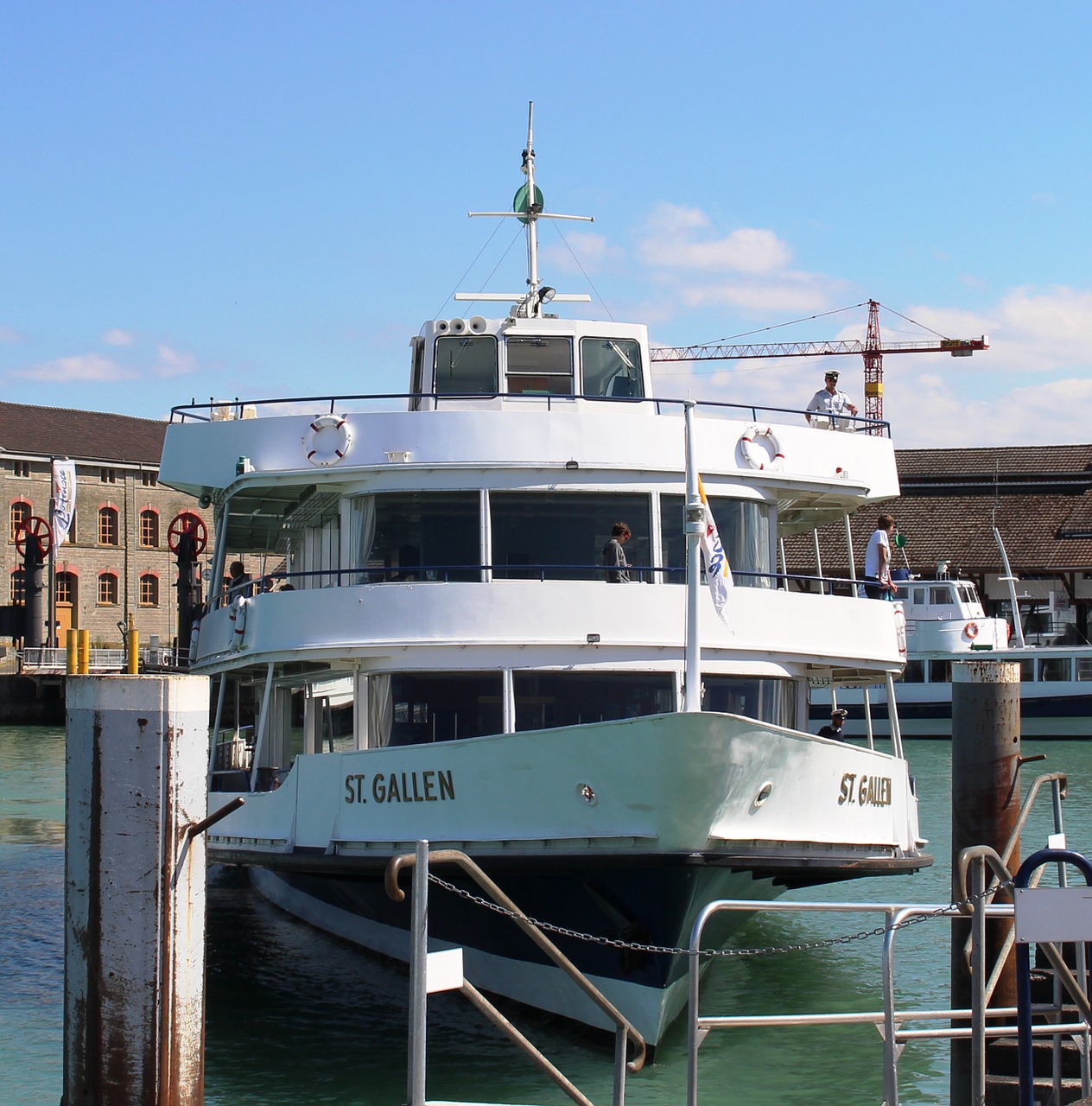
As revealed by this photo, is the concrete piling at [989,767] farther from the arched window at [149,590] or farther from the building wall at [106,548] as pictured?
the arched window at [149,590]

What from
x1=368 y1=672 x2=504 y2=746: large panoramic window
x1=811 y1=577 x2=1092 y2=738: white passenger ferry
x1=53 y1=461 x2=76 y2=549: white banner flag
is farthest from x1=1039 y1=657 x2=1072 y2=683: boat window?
x1=368 y1=672 x2=504 y2=746: large panoramic window

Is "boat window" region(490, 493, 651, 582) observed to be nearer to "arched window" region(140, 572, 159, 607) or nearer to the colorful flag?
the colorful flag

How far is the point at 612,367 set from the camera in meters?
15.0

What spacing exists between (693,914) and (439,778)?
2.10 metres

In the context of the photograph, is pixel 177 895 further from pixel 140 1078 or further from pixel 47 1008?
pixel 47 1008

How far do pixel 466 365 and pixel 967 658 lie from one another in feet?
112

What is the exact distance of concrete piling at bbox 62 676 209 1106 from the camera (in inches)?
314

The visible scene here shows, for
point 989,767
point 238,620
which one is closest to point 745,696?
point 989,767

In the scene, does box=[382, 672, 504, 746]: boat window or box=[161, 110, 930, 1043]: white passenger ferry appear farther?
box=[382, 672, 504, 746]: boat window

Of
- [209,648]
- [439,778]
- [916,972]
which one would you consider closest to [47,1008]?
[209,648]

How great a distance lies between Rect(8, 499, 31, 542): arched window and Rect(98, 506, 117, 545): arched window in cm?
324

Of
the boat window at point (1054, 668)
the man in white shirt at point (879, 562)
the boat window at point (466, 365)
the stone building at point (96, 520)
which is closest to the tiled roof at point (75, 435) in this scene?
the stone building at point (96, 520)

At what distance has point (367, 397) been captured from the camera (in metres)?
13.2

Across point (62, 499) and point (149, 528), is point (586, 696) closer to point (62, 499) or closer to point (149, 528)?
point (62, 499)
